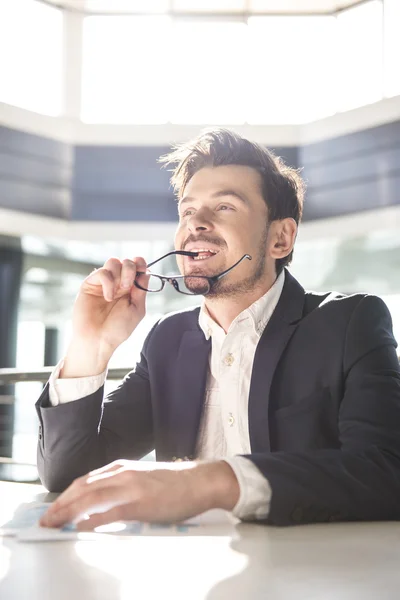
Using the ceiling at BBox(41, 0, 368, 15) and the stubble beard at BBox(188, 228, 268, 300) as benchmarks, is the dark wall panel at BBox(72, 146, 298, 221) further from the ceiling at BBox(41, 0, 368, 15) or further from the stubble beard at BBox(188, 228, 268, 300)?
the stubble beard at BBox(188, 228, 268, 300)

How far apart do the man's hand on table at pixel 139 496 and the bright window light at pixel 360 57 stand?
20.6 ft

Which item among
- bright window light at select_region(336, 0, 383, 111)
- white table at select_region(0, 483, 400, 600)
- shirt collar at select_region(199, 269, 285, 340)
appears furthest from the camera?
bright window light at select_region(336, 0, 383, 111)

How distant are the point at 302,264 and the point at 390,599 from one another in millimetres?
6481

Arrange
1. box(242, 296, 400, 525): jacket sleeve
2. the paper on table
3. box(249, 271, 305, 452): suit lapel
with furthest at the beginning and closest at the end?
box(249, 271, 305, 452): suit lapel
box(242, 296, 400, 525): jacket sleeve
the paper on table

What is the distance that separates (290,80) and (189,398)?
575 centimetres

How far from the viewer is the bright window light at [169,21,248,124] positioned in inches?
270

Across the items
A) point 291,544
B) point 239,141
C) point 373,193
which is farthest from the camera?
point 373,193

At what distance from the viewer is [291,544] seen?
849 mm

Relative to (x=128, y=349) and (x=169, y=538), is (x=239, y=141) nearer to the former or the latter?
(x=169, y=538)

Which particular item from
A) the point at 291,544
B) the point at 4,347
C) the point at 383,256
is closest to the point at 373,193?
the point at 383,256

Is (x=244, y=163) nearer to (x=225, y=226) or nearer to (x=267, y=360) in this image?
(x=225, y=226)

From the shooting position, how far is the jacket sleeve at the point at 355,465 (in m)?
1.02

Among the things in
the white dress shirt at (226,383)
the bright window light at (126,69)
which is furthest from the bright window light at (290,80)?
the white dress shirt at (226,383)

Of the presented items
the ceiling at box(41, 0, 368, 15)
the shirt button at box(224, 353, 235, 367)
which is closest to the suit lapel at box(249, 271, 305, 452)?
the shirt button at box(224, 353, 235, 367)
